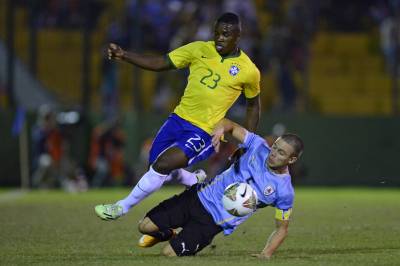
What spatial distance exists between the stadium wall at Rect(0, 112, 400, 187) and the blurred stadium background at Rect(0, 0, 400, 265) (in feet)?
0.08

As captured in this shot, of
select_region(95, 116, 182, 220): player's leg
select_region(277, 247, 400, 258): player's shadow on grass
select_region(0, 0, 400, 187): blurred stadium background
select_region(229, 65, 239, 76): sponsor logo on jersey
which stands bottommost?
select_region(0, 0, 400, 187): blurred stadium background

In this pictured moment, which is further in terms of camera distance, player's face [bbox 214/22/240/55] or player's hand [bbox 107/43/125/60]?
player's face [bbox 214/22/240/55]

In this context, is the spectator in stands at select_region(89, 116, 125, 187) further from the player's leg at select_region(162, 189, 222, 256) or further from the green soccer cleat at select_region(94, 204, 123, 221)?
the player's leg at select_region(162, 189, 222, 256)

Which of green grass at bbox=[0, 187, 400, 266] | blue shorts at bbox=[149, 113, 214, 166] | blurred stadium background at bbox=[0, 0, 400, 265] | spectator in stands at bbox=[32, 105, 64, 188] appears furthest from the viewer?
blurred stadium background at bbox=[0, 0, 400, 265]

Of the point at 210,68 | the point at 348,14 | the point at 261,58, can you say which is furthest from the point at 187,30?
the point at 210,68

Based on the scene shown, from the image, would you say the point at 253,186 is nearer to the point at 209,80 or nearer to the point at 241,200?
the point at 241,200

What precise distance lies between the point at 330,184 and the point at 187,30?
17.3 ft

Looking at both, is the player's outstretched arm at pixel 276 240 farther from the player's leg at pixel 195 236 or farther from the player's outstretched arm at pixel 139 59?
the player's outstretched arm at pixel 139 59

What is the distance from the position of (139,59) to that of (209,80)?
2.81ft

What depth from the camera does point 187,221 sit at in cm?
1037

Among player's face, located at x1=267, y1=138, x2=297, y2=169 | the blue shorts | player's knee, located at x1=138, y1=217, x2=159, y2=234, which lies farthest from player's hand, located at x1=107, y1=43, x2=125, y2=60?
player's face, located at x1=267, y1=138, x2=297, y2=169

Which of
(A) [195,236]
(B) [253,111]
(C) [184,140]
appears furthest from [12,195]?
(A) [195,236]

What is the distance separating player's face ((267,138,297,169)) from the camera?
31.9 ft

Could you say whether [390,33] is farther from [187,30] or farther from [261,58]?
[187,30]
